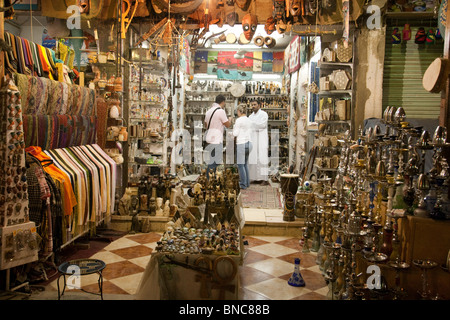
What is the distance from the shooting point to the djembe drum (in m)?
5.74

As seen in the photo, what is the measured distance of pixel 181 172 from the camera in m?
9.79

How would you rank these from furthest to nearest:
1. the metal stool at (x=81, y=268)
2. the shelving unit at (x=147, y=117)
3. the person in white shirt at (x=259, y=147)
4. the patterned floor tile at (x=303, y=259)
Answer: the person in white shirt at (x=259, y=147) → the shelving unit at (x=147, y=117) → the patterned floor tile at (x=303, y=259) → the metal stool at (x=81, y=268)

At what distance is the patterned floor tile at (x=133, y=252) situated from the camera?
4684mm

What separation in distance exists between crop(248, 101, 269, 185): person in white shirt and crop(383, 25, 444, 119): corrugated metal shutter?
4.48 meters

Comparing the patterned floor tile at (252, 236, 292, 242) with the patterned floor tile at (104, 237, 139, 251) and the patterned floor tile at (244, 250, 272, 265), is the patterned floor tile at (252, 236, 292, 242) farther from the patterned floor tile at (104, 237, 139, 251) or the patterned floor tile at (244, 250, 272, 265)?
the patterned floor tile at (104, 237, 139, 251)

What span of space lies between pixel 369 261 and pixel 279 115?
879cm

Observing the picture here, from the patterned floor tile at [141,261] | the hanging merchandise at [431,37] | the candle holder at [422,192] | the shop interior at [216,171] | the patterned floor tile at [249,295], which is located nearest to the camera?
the candle holder at [422,192]

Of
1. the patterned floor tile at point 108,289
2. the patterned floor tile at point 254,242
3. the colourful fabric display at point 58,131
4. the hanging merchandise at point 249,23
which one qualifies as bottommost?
the patterned floor tile at point 108,289

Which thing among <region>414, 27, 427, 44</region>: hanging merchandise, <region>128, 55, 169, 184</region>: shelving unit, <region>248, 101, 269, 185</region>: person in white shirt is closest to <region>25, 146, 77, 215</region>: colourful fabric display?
<region>128, 55, 169, 184</region>: shelving unit

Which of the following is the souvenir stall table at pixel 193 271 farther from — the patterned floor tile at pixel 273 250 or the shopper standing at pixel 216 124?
the shopper standing at pixel 216 124

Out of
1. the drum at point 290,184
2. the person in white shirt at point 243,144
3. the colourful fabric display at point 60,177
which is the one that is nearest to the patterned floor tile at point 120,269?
the colourful fabric display at point 60,177

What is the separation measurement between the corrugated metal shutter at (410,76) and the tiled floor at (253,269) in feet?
7.80

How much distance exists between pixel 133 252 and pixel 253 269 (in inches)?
56.1
